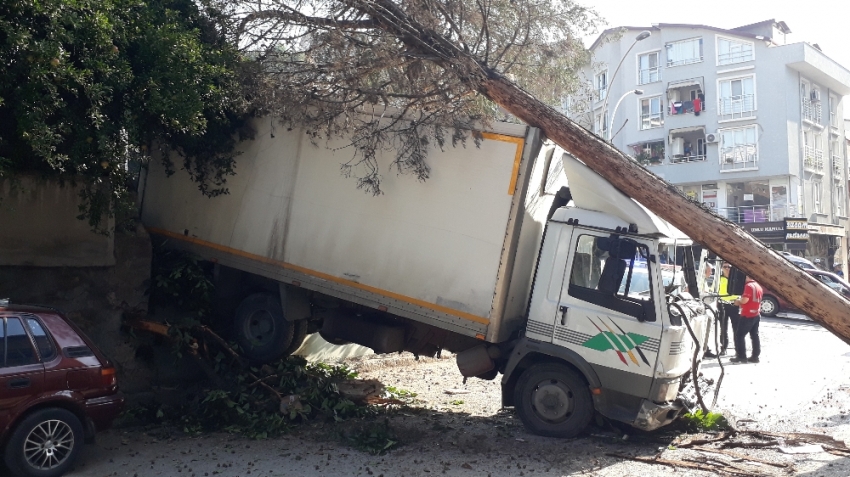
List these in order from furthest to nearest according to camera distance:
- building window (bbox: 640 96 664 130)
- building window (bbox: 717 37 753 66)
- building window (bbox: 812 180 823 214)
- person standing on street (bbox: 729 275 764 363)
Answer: building window (bbox: 640 96 664 130) < building window (bbox: 812 180 823 214) < building window (bbox: 717 37 753 66) < person standing on street (bbox: 729 275 764 363)

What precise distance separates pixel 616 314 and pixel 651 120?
1508 inches

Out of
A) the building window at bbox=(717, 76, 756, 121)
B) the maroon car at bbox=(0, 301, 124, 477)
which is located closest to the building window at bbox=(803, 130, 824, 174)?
the building window at bbox=(717, 76, 756, 121)

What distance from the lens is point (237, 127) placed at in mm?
9375

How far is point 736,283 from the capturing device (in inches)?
355

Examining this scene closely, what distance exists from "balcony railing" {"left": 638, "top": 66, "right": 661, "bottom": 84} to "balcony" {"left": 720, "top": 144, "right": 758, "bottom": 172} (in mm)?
5746

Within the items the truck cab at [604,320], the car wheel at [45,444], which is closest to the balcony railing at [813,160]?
the truck cab at [604,320]

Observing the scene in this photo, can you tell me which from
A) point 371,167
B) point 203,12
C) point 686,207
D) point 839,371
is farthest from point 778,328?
point 203,12

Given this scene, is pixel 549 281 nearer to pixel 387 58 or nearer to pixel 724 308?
pixel 387 58

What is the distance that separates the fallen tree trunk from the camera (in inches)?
286

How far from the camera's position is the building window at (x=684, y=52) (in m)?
41.0

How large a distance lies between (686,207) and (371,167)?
3.48 meters

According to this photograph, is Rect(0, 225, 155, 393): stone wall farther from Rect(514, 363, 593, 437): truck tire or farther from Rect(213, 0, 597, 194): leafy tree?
Rect(514, 363, 593, 437): truck tire

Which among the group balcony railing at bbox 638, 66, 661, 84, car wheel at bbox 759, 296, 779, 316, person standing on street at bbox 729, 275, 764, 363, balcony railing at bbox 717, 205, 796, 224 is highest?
balcony railing at bbox 638, 66, 661, 84

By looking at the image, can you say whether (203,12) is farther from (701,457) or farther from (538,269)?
(701,457)
